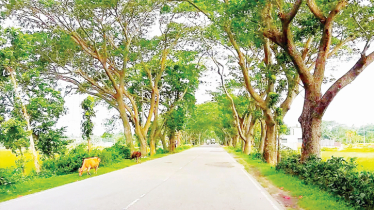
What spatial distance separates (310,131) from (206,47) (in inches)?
645

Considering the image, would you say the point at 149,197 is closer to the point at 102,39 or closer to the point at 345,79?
the point at 345,79

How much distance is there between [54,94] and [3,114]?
8.95 ft

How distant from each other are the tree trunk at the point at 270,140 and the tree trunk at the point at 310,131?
723cm

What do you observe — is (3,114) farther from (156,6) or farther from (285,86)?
(285,86)

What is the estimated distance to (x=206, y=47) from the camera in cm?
2730

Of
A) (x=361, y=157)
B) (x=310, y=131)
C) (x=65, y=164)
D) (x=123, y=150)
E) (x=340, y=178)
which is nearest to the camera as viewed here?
(x=340, y=178)

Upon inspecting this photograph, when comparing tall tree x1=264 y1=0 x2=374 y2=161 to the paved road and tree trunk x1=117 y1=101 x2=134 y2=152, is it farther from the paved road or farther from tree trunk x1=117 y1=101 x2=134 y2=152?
tree trunk x1=117 y1=101 x2=134 y2=152

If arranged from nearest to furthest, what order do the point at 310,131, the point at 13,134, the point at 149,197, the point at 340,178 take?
the point at 340,178 < the point at 149,197 < the point at 310,131 < the point at 13,134

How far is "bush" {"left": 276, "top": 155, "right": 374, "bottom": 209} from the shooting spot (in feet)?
22.9

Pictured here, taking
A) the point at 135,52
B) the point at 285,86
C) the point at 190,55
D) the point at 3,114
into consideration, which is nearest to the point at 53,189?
the point at 3,114

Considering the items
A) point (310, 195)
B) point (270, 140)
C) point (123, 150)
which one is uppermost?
point (270, 140)

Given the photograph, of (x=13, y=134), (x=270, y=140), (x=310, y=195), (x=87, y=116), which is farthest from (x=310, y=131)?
(x=87, y=116)

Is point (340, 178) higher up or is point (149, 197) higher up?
point (340, 178)

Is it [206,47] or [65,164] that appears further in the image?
[206,47]
